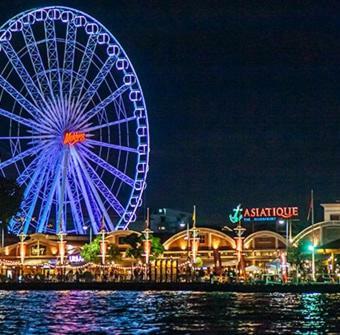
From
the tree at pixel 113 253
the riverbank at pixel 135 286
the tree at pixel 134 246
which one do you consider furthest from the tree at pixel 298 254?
the tree at pixel 113 253

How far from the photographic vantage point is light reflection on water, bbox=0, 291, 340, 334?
136 ft

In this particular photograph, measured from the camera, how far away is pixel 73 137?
250 ft

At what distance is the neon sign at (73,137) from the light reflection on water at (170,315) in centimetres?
1473

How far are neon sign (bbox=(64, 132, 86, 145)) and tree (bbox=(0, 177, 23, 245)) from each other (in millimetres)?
8672

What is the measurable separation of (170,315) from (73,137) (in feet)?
96.7

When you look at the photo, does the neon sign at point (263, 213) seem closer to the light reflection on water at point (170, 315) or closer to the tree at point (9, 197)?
the tree at point (9, 197)

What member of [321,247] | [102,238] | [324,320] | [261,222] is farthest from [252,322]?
[261,222]

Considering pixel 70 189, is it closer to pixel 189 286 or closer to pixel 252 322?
pixel 189 286

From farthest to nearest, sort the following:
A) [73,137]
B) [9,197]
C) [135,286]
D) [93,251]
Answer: [93,251] < [135,286] < [9,197] < [73,137]

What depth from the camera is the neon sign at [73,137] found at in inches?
2987

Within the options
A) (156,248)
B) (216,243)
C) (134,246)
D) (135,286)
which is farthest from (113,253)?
(135,286)

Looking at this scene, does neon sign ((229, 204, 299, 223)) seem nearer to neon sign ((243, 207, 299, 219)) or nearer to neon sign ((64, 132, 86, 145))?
neon sign ((243, 207, 299, 219))

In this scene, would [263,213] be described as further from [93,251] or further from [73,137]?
[73,137]

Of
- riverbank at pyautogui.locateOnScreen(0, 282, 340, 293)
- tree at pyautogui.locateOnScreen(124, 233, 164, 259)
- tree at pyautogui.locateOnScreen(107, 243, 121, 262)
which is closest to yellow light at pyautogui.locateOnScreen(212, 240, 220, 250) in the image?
tree at pyautogui.locateOnScreen(124, 233, 164, 259)
